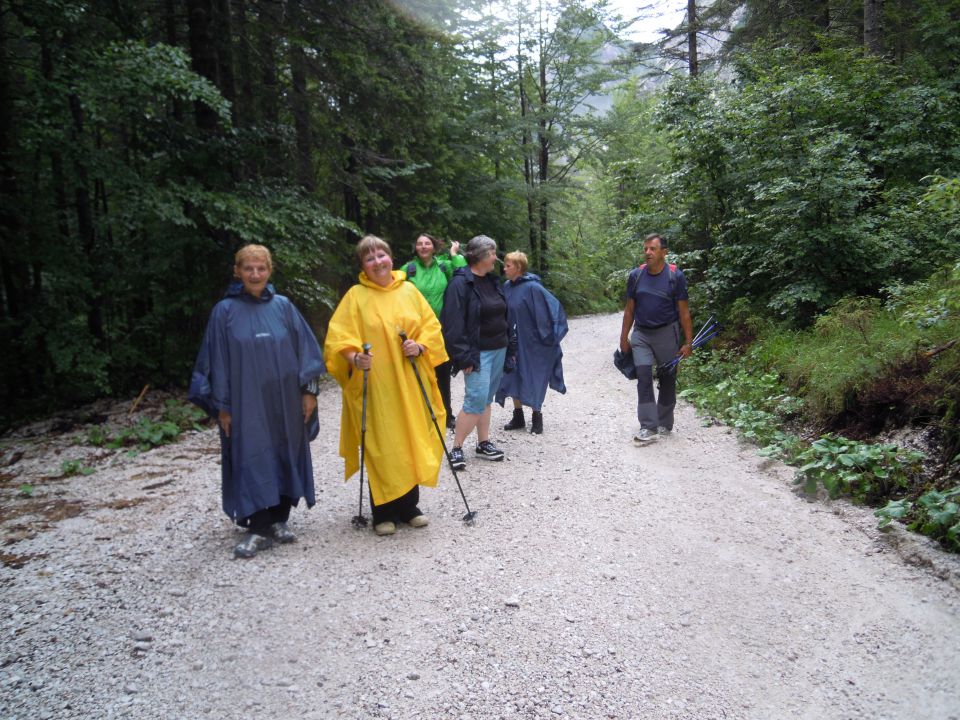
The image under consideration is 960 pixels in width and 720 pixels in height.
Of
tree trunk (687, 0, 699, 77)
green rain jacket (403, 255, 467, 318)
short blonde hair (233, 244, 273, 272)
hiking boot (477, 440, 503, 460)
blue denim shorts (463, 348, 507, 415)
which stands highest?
tree trunk (687, 0, 699, 77)

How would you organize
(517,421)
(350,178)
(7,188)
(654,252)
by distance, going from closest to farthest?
1. (654,252)
2. (517,421)
3. (7,188)
4. (350,178)

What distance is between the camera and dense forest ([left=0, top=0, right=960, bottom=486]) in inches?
266

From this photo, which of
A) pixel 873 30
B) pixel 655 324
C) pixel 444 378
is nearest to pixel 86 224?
pixel 444 378

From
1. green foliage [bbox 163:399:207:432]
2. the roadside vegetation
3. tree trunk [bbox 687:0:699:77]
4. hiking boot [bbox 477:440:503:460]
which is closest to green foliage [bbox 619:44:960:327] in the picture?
the roadside vegetation

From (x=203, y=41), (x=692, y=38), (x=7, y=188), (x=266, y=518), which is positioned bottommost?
(x=266, y=518)

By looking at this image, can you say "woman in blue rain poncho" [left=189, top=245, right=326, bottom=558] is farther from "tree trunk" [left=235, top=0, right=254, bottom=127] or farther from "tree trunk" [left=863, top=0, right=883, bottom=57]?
"tree trunk" [left=863, top=0, right=883, bottom=57]

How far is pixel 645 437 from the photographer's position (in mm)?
6938

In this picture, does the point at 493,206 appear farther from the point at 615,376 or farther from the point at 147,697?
the point at 147,697

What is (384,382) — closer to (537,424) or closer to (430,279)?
(430,279)

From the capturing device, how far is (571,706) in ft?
9.36

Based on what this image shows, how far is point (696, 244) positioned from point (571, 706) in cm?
1067

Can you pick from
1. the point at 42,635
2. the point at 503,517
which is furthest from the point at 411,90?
the point at 42,635

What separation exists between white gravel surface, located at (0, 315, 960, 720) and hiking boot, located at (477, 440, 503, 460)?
588 millimetres

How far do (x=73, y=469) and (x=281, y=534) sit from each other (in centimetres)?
357
